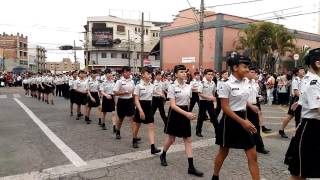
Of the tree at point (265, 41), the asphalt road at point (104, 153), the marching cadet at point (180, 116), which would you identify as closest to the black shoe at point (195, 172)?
the marching cadet at point (180, 116)

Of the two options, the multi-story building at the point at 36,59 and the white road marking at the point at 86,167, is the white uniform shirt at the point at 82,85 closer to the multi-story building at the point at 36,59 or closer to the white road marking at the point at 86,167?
the white road marking at the point at 86,167

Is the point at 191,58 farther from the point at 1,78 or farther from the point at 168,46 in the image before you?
the point at 1,78

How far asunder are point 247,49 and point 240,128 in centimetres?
3105

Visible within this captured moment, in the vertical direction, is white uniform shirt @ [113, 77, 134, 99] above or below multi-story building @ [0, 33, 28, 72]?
below

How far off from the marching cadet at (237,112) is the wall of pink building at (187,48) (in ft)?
107

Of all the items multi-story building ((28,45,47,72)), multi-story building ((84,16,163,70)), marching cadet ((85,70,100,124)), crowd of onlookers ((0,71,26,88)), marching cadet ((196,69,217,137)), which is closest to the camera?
marching cadet ((196,69,217,137))

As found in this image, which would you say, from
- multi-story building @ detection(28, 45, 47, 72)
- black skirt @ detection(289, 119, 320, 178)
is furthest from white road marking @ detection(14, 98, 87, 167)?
multi-story building @ detection(28, 45, 47, 72)

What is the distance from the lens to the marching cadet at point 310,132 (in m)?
4.18

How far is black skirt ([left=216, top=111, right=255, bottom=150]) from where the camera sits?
504cm

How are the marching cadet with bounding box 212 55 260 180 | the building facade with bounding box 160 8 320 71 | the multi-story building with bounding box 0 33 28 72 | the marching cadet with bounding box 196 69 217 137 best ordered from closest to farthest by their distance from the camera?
the marching cadet with bounding box 212 55 260 180 → the marching cadet with bounding box 196 69 217 137 → the building facade with bounding box 160 8 320 71 → the multi-story building with bounding box 0 33 28 72

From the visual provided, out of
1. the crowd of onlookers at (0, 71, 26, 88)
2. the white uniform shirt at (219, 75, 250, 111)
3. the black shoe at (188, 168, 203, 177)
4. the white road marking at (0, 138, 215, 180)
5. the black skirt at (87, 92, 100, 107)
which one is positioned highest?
the white uniform shirt at (219, 75, 250, 111)

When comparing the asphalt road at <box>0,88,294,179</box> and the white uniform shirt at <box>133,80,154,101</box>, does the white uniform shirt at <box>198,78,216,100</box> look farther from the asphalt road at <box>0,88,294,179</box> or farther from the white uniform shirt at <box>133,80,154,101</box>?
the white uniform shirt at <box>133,80,154,101</box>

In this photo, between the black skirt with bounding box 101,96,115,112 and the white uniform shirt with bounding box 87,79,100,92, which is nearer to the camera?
the black skirt with bounding box 101,96,115,112

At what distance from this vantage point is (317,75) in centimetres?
429
